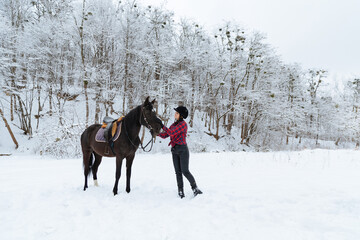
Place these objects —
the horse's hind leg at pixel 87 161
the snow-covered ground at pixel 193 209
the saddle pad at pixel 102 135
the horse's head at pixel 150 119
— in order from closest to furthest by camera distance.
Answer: the snow-covered ground at pixel 193 209
the horse's head at pixel 150 119
the saddle pad at pixel 102 135
the horse's hind leg at pixel 87 161

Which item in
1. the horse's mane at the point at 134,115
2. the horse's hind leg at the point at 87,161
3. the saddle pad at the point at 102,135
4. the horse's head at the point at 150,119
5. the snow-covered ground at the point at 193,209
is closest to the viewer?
the snow-covered ground at the point at 193,209

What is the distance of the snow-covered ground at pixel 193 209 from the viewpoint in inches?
109

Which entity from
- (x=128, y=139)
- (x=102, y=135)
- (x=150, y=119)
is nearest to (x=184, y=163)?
(x=150, y=119)

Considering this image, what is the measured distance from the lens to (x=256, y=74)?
2352cm

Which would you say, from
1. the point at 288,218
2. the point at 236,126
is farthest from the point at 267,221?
the point at 236,126

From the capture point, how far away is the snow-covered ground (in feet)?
9.06

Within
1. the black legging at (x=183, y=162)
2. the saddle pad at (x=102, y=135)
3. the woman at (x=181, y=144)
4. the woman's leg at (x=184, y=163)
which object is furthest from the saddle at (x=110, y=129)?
the woman's leg at (x=184, y=163)

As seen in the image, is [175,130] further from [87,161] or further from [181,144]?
[87,161]

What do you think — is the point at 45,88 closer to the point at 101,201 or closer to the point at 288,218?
the point at 101,201

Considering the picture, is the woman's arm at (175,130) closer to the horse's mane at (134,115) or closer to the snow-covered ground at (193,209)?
the horse's mane at (134,115)

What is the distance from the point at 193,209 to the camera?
11.5ft

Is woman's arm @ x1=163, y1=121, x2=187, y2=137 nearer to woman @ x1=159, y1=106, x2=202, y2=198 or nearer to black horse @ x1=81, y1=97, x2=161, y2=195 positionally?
woman @ x1=159, y1=106, x2=202, y2=198

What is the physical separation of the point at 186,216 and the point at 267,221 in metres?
1.21

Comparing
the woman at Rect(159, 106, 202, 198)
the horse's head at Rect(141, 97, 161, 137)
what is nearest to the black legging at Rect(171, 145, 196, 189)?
the woman at Rect(159, 106, 202, 198)
